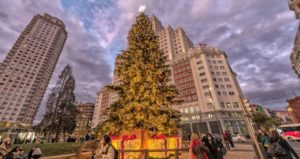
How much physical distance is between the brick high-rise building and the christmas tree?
104 m

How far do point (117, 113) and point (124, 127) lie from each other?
3.61 ft

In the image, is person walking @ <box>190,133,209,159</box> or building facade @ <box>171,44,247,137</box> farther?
building facade @ <box>171,44,247,137</box>

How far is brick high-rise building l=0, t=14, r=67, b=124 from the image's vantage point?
85.8 meters

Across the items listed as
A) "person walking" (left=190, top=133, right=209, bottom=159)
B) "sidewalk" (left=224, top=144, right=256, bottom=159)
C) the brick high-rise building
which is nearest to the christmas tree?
"person walking" (left=190, top=133, right=209, bottom=159)

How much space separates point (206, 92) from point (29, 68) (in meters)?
116

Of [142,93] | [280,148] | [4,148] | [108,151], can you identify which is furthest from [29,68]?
[280,148]

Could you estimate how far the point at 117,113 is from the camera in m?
10.2

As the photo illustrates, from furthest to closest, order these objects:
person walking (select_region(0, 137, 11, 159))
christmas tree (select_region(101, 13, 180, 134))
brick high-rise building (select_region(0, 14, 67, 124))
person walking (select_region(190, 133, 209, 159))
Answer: brick high-rise building (select_region(0, 14, 67, 124)), christmas tree (select_region(101, 13, 180, 134)), person walking (select_region(0, 137, 11, 159)), person walking (select_region(190, 133, 209, 159))

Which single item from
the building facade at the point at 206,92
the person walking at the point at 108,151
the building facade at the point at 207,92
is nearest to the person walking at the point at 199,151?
the person walking at the point at 108,151

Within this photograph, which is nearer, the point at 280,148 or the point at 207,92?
the point at 280,148

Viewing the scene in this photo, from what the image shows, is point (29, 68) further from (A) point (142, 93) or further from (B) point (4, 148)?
(A) point (142, 93)

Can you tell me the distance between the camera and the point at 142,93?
35.0 feet

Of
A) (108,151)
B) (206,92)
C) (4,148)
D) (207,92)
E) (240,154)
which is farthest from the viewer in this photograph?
(206,92)

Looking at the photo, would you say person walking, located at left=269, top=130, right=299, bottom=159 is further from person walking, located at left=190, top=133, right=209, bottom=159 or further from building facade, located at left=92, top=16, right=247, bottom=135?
building facade, located at left=92, top=16, right=247, bottom=135
